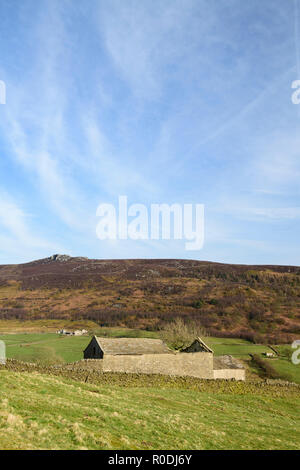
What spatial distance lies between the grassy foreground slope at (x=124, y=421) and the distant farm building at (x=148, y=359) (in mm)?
10189

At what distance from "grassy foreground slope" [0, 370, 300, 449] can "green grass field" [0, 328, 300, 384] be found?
31.3 m

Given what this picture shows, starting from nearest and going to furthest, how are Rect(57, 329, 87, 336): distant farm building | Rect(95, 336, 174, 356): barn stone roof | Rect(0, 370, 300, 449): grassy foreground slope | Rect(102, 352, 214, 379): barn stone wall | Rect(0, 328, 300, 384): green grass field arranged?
Rect(0, 370, 300, 449): grassy foreground slope, Rect(102, 352, 214, 379): barn stone wall, Rect(95, 336, 174, 356): barn stone roof, Rect(0, 328, 300, 384): green grass field, Rect(57, 329, 87, 336): distant farm building

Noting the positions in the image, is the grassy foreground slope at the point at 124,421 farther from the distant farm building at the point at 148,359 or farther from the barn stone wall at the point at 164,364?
the distant farm building at the point at 148,359

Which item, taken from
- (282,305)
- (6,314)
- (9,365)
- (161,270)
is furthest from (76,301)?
(9,365)

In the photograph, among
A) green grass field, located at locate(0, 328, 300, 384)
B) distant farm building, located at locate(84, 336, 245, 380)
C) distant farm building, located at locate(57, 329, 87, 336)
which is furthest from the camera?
distant farm building, located at locate(57, 329, 87, 336)

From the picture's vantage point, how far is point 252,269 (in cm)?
17525

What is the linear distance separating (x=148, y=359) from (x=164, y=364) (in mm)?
2110

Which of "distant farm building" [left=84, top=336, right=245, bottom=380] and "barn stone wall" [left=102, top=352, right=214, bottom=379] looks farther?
"distant farm building" [left=84, top=336, right=245, bottom=380]

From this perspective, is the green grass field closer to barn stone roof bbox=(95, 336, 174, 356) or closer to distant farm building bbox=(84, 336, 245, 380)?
barn stone roof bbox=(95, 336, 174, 356)

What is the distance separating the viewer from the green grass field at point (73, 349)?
56.3m

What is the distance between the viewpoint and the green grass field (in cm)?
5628

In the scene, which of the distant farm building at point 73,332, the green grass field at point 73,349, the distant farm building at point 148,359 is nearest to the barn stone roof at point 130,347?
the distant farm building at point 148,359

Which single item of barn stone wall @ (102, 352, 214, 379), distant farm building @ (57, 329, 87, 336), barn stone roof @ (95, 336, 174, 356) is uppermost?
barn stone roof @ (95, 336, 174, 356)

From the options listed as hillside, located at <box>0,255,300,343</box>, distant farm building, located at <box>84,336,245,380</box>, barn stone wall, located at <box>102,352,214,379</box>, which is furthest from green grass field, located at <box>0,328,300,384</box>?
barn stone wall, located at <box>102,352,214,379</box>
